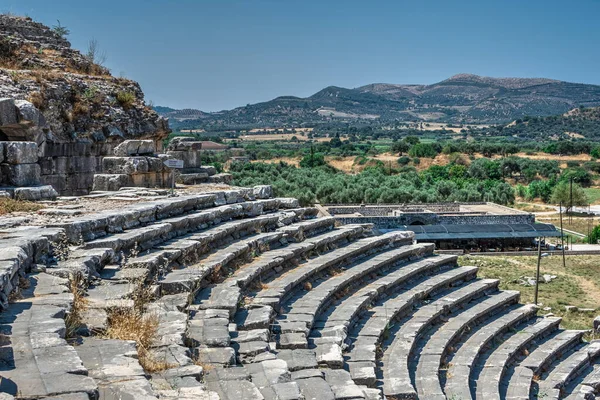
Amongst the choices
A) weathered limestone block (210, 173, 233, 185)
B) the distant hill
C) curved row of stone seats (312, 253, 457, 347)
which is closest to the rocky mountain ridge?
weathered limestone block (210, 173, 233, 185)

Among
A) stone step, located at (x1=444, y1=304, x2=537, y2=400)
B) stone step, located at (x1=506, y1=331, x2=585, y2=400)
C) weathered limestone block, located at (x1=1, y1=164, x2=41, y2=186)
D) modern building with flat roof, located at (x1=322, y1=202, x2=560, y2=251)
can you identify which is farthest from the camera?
modern building with flat roof, located at (x1=322, y1=202, x2=560, y2=251)

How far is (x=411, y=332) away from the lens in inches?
396

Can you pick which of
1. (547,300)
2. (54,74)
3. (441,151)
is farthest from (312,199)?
(441,151)

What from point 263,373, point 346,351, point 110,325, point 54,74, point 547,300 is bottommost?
point 547,300

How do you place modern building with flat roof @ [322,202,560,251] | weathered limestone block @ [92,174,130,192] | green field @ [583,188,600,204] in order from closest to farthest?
weathered limestone block @ [92,174,130,192], modern building with flat roof @ [322,202,560,251], green field @ [583,188,600,204]

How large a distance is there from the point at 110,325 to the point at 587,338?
1290 centimetres

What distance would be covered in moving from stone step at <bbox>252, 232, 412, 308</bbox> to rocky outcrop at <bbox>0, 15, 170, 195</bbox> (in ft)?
20.9

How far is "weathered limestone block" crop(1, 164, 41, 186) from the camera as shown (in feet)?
36.8

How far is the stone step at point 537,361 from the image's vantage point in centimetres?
1024

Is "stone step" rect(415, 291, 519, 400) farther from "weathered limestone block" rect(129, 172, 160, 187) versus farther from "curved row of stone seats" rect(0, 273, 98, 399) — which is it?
"weathered limestone block" rect(129, 172, 160, 187)

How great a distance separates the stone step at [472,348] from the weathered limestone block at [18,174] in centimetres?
769

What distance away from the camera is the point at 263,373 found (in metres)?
5.85

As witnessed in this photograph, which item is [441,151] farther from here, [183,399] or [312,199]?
[183,399]

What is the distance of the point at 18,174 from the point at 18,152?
375 mm
